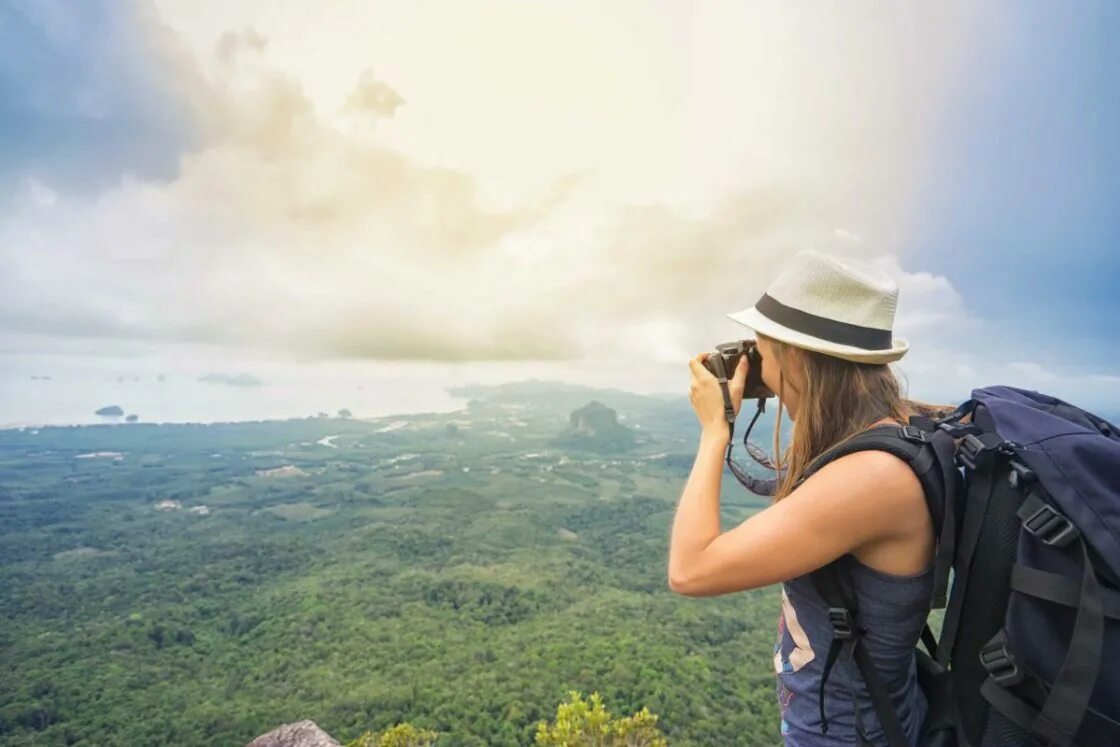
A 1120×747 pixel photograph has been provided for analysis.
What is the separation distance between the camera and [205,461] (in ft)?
381

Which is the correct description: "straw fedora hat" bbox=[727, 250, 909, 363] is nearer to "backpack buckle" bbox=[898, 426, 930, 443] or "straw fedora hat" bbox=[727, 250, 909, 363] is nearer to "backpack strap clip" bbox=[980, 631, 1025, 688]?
"backpack buckle" bbox=[898, 426, 930, 443]

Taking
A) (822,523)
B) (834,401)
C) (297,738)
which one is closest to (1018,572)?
(822,523)

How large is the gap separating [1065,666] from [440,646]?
40.4m

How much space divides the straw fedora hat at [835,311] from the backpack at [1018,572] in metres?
0.22

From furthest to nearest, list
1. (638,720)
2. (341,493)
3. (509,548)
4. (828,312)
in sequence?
1. (341,493)
2. (509,548)
3. (638,720)
4. (828,312)

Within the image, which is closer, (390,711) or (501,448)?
(390,711)

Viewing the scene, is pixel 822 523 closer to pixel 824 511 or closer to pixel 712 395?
pixel 824 511

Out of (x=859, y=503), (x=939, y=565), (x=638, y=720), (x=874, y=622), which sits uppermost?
(x=859, y=503)

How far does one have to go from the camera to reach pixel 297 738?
9969 millimetres

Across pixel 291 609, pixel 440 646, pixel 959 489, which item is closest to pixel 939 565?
pixel 959 489

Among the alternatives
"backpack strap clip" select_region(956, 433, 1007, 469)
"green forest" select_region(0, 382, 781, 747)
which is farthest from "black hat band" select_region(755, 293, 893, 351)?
"green forest" select_region(0, 382, 781, 747)

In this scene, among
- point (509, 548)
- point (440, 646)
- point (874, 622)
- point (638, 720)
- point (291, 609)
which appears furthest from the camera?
point (509, 548)

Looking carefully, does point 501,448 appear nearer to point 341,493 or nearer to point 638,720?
point 341,493

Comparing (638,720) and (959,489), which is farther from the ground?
(959,489)
